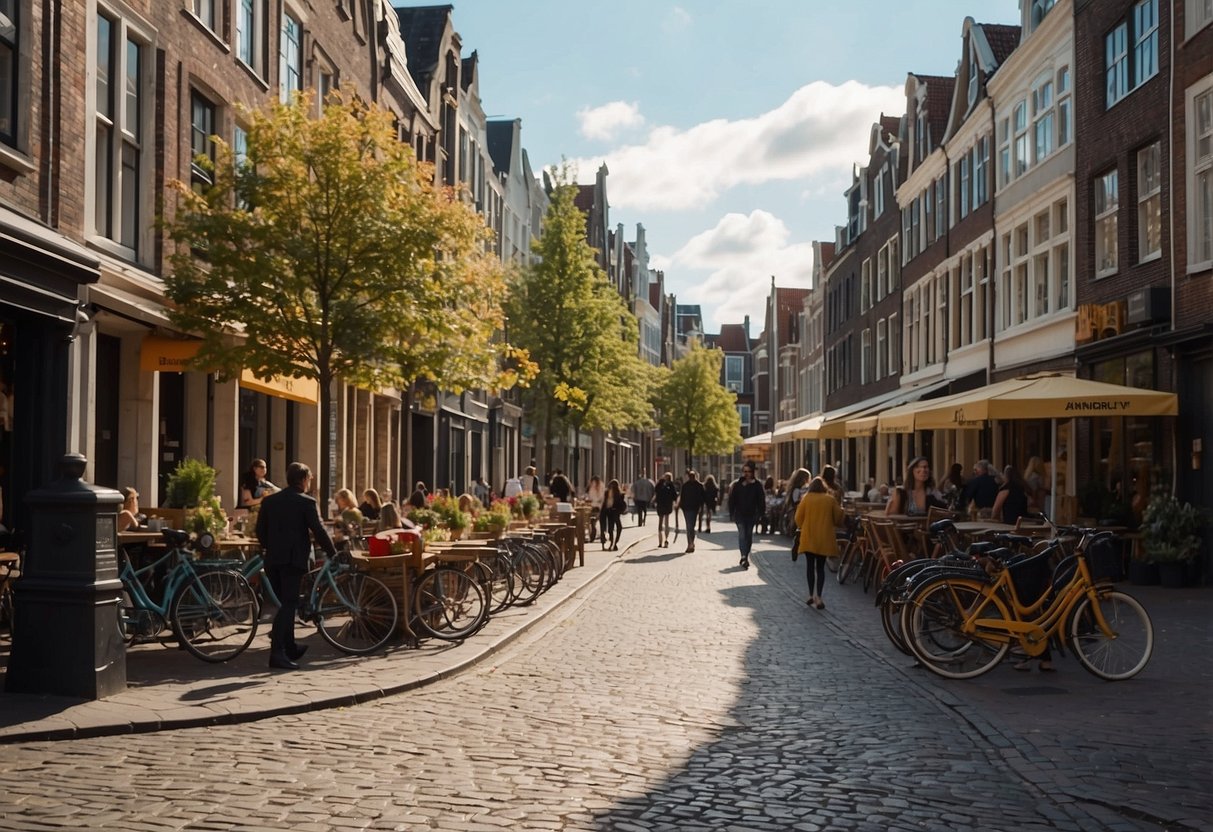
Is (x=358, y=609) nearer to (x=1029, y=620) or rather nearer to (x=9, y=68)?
(x=1029, y=620)

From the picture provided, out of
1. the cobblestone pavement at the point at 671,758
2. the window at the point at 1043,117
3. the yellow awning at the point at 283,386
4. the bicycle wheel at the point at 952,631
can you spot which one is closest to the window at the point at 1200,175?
the window at the point at 1043,117

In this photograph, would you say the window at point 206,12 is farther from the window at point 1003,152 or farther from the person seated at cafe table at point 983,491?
the window at point 1003,152

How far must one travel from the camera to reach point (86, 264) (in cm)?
1404

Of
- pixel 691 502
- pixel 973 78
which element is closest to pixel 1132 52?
pixel 691 502

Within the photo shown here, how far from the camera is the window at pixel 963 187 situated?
35094 millimetres

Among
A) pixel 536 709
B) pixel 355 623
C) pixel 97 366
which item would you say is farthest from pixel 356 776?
pixel 97 366

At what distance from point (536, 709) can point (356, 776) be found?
2399 mm

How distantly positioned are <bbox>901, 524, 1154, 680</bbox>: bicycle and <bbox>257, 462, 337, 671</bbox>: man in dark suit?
15.5 ft

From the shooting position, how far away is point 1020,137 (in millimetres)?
29688

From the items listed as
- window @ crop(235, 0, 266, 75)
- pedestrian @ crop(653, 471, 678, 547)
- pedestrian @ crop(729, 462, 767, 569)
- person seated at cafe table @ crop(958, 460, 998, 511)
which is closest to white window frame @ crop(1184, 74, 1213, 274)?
person seated at cafe table @ crop(958, 460, 998, 511)

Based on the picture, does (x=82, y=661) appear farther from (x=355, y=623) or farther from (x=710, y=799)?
(x=710, y=799)

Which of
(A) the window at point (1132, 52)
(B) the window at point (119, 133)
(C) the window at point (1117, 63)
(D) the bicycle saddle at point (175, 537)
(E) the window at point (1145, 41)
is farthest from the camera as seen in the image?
(C) the window at point (1117, 63)

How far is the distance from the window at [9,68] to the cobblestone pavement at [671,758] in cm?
706

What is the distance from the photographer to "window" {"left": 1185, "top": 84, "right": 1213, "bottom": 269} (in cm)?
1912
